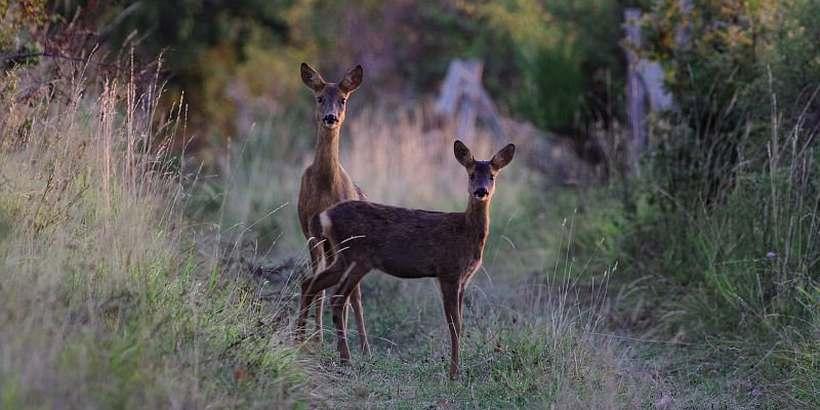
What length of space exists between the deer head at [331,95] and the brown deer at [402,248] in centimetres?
91

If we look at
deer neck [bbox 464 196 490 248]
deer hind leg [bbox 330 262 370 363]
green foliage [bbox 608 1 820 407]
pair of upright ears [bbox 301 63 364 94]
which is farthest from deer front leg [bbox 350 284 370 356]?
green foliage [bbox 608 1 820 407]

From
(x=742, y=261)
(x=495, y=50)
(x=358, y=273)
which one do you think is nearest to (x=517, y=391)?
(x=358, y=273)

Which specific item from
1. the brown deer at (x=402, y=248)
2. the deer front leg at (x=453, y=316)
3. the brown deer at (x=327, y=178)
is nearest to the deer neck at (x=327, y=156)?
the brown deer at (x=327, y=178)

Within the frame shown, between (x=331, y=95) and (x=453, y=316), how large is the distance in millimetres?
1904

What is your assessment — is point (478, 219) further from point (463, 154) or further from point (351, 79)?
point (351, 79)

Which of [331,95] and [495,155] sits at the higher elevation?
[331,95]

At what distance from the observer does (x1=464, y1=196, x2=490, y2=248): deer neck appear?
7855 millimetres

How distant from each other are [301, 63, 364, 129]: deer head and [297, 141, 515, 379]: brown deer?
3.00ft

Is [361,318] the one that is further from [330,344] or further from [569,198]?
[569,198]

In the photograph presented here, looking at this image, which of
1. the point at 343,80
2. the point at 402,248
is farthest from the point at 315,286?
the point at 343,80

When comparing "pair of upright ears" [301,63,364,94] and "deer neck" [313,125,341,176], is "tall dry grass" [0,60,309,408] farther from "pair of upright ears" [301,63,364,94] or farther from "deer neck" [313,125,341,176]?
"pair of upright ears" [301,63,364,94]

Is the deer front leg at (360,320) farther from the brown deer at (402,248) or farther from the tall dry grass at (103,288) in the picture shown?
the tall dry grass at (103,288)

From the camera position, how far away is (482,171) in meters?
7.92

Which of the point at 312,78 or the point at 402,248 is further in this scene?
the point at 312,78
